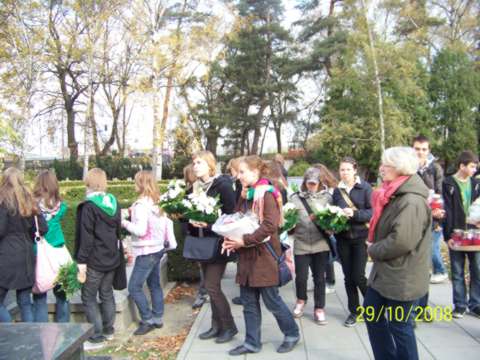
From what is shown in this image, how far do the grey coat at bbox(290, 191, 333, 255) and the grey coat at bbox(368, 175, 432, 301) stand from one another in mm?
1641

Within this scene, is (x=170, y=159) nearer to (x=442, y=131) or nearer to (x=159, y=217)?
(x=442, y=131)

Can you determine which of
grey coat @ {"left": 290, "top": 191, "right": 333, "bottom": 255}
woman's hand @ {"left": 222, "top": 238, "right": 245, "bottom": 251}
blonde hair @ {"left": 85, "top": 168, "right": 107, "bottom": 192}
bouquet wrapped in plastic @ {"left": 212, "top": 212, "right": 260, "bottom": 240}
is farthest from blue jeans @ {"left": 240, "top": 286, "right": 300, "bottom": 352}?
blonde hair @ {"left": 85, "top": 168, "right": 107, "bottom": 192}

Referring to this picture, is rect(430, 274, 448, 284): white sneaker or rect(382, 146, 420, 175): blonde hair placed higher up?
rect(382, 146, 420, 175): blonde hair

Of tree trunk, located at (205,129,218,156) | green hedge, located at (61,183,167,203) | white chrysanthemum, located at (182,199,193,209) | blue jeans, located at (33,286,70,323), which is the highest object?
tree trunk, located at (205,129,218,156)

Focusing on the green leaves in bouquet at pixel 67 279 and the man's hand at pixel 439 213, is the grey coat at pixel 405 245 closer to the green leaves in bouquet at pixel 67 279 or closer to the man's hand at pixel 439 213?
the man's hand at pixel 439 213

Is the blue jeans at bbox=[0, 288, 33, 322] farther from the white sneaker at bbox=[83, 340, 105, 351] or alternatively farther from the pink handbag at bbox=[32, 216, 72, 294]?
the white sneaker at bbox=[83, 340, 105, 351]

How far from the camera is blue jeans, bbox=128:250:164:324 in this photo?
5188 millimetres

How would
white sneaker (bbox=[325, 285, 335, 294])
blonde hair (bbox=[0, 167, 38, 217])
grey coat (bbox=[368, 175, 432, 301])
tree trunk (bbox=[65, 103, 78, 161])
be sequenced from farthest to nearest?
tree trunk (bbox=[65, 103, 78, 161]), white sneaker (bbox=[325, 285, 335, 294]), blonde hair (bbox=[0, 167, 38, 217]), grey coat (bbox=[368, 175, 432, 301])

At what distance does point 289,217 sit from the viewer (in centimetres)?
490

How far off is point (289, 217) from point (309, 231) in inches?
13.5

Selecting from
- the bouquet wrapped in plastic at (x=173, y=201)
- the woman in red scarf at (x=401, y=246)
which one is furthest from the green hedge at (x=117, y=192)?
the woman in red scarf at (x=401, y=246)

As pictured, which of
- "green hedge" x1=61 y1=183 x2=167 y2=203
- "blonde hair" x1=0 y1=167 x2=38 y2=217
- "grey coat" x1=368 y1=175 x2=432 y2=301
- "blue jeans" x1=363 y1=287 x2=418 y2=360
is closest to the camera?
"grey coat" x1=368 y1=175 x2=432 y2=301

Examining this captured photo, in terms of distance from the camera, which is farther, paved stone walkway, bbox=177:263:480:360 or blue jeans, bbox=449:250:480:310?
blue jeans, bbox=449:250:480:310

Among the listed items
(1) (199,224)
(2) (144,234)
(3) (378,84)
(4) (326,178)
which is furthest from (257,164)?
(3) (378,84)
